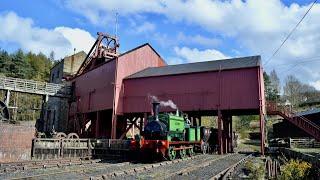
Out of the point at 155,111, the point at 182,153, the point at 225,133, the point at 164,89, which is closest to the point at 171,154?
the point at 182,153

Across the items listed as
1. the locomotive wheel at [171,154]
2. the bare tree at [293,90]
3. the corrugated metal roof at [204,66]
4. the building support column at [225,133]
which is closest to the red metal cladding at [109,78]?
the corrugated metal roof at [204,66]

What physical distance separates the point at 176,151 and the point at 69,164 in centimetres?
667

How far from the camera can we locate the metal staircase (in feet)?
89.8

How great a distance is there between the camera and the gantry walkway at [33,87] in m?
34.9

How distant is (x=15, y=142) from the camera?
2002cm

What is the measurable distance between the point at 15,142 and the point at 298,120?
22.8m

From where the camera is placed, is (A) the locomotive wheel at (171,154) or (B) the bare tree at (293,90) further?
(B) the bare tree at (293,90)

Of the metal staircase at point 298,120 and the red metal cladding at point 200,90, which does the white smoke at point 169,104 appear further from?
the metal staircase at point 298,120

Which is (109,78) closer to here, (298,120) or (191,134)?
(191,134)

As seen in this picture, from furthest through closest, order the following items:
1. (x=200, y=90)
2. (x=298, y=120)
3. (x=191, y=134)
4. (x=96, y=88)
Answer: (x=96, y=88) → (x=298, y=120) → (x=200, y=90) → (x=191, y=134)

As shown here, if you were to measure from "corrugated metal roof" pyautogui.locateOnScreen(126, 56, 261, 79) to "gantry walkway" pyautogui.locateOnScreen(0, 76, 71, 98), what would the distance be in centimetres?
1178

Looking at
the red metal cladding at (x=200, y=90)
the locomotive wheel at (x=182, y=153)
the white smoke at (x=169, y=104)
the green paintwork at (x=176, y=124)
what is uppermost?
the red metal cladding at (x=200, y=90)

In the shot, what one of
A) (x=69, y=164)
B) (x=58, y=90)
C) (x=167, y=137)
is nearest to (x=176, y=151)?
(x=167, y=137)

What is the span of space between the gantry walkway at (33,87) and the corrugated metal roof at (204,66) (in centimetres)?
1178
